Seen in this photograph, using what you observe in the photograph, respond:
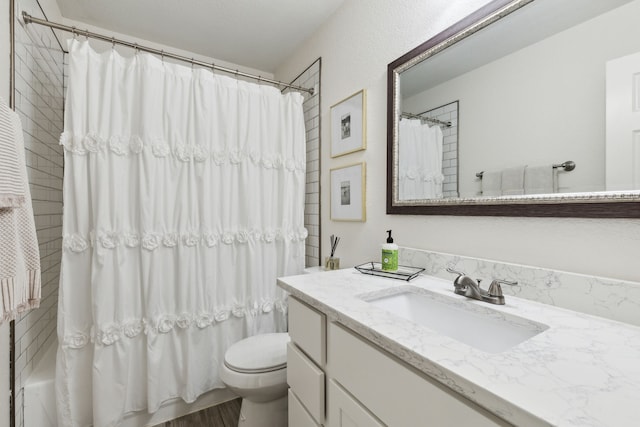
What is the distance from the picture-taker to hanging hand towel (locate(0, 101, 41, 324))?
0.79 m

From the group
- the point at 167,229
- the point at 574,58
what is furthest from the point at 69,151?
the point at 574,58

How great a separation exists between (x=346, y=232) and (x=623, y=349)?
126cm

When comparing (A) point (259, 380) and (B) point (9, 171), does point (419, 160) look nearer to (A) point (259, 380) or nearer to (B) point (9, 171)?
(A) point (259, 380)

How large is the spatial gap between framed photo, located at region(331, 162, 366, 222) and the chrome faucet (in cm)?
71

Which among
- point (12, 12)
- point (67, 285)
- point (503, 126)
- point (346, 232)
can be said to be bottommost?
point (67, 285)

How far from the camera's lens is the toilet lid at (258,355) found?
1285mm

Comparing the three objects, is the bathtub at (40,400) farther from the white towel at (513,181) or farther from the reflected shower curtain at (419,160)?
the white towel at (513,181)

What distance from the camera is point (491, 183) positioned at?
100 centimetres

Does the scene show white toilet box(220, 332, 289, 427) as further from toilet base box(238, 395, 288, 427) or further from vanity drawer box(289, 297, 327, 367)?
vanity drawer box(289, 297, 327, 367)

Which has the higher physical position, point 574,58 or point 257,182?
point 574,58

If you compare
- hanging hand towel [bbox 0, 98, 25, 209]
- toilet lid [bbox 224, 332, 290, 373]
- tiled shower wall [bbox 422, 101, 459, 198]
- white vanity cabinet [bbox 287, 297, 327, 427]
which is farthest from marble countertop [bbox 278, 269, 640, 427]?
hanging hand towel [bbox 0, 98, 25, 209]

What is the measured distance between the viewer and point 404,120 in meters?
1.33

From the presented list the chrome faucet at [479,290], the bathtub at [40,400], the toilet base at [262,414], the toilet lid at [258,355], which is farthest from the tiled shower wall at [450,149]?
the bathtub at [40,400]

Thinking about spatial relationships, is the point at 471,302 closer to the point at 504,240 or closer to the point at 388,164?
the point at 504,240
